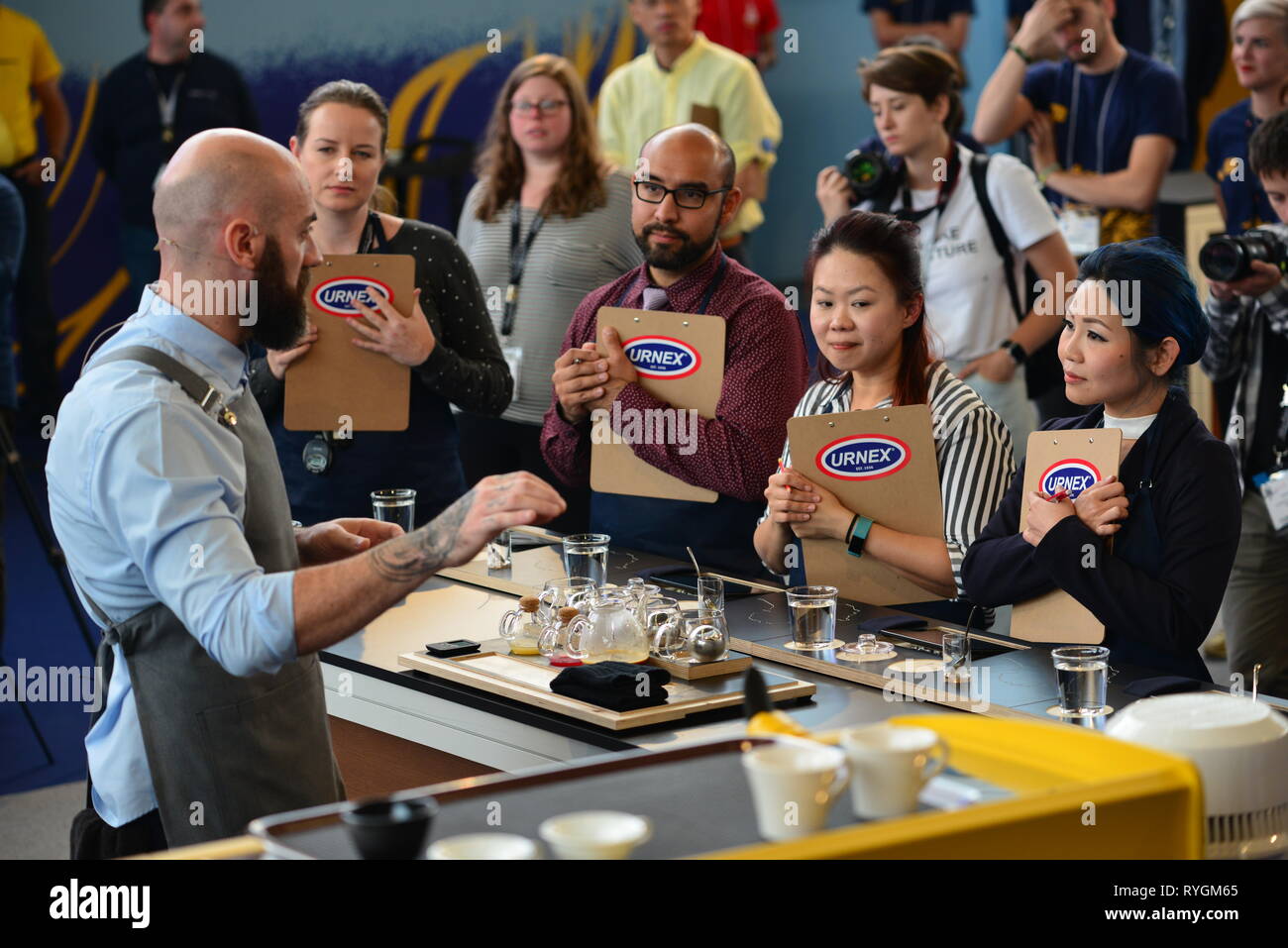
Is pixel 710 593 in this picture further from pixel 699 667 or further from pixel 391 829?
pixel 391 829

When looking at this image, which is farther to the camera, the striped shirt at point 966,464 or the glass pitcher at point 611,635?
the striped shirt at point 966,464

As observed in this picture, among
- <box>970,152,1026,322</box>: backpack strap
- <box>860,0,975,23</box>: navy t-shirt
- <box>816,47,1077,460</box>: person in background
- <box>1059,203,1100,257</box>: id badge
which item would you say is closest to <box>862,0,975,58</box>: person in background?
<box>860,0,975,23</box>: navy t-shirt

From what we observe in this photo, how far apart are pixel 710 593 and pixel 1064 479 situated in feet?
2.02

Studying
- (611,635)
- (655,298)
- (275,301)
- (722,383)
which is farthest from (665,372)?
(275,301)

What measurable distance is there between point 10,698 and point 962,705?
3603 millimetres

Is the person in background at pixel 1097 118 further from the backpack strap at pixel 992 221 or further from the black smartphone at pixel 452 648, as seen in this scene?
the black smartphone at pixel 452 648

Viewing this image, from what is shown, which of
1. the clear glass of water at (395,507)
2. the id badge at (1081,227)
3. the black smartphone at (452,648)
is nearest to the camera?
the black smartphone at (452,648)

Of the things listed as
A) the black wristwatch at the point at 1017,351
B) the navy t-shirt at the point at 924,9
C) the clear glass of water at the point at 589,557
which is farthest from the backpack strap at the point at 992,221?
the navy t-shirt at the point at 924,9

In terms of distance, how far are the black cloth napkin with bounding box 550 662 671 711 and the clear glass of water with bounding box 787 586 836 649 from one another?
331 millimetres

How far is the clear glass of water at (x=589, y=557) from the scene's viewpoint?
2.91m

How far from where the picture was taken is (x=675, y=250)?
132 inches

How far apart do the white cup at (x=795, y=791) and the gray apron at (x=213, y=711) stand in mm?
1005

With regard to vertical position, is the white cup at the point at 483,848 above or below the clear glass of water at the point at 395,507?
above
